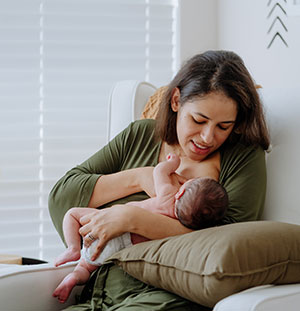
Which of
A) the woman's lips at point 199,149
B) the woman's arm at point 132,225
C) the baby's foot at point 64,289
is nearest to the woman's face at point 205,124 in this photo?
the woman's lips at point 199,149

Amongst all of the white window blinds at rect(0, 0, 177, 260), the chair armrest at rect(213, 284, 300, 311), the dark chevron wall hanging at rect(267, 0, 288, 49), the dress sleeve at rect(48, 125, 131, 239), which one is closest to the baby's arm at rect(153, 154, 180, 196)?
the dress sleeve at rect(48, 125, 131, 239)

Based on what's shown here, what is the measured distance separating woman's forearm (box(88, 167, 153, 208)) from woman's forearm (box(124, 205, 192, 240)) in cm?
21

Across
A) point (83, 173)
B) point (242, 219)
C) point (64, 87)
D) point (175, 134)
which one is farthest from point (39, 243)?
point (242, 219)

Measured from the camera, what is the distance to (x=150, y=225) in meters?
1.47

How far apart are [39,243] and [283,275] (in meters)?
1.94

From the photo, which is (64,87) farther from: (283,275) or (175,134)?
(283,275)

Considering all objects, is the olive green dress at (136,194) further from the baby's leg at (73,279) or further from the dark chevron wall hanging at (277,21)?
the dark chevron wall hanging at (277,21)

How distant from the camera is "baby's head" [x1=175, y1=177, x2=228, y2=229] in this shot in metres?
1.41

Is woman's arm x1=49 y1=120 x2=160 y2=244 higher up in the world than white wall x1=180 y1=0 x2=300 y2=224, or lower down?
lower down

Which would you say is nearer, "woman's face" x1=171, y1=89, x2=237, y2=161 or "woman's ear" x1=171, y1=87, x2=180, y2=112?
"woman's face" x1=171, y1=89, x2=237, y2=161

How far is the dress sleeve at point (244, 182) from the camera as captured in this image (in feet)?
5.08

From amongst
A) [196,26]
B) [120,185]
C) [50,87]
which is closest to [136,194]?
[120,185]

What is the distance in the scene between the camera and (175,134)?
5.87 feet

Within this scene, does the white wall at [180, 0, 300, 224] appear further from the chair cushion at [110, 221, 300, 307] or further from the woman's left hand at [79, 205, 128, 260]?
the woman's left hand at [79, 205, 128, 260]
